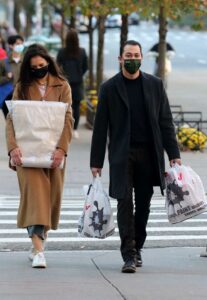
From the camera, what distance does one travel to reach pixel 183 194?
8.97 metres

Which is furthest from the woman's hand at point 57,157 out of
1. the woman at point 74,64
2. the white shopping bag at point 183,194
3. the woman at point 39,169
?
the woman at point 74,64

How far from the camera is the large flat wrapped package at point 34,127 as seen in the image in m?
8.93

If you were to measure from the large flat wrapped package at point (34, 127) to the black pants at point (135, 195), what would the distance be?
663 mm

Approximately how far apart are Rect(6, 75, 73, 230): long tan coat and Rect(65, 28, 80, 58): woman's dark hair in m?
9.93

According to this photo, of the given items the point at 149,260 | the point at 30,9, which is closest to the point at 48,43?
the point at 30,9

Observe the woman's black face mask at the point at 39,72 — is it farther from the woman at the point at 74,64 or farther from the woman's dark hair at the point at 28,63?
the woman at the point at 74,64

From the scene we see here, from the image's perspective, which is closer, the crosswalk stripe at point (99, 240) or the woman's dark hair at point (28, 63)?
the woman's dark hair at point (28, 63)

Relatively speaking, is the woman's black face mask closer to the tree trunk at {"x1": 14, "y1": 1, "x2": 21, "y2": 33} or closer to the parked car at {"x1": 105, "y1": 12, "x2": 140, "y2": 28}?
the parked car at {"x1": 105, "y1": 12, "x2": 140, "y2": 28}

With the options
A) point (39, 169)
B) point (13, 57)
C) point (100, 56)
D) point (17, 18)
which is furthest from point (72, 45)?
point (17, 18)

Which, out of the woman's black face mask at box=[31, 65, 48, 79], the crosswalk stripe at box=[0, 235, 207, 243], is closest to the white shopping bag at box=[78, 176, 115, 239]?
the woman's black face mask at box=[31, 65, 48, 79]

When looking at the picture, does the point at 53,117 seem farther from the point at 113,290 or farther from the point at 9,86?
the point at 9,86

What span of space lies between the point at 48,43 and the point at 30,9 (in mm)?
19264

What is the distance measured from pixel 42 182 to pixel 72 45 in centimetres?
1048

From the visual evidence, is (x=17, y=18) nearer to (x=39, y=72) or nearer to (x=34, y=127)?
(x=39, y=72)
